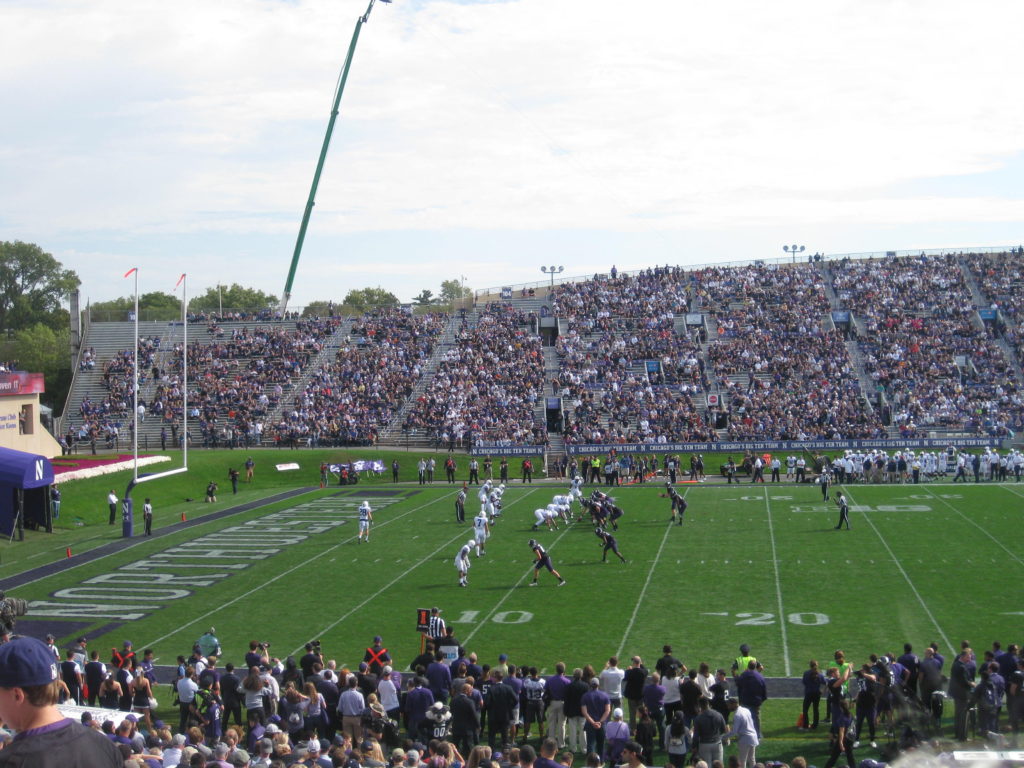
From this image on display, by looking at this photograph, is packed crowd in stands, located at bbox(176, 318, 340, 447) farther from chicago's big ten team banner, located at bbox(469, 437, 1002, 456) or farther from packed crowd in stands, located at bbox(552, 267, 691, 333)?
packed crowd in stands, located at bbox(552, 267, 691, 333)

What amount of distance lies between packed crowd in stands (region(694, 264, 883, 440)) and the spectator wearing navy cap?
145ft

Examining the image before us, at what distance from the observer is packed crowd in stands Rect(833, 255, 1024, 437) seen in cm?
4734

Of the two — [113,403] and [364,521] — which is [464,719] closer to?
[364,521]

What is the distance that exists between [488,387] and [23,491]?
79.1 ft

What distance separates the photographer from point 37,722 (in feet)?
10.5

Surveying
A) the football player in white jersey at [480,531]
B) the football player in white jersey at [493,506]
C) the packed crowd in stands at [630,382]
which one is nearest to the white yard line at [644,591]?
the football player in white jersey at [480,531]

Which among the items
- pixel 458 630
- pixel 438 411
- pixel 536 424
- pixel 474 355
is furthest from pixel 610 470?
pixel 458 630

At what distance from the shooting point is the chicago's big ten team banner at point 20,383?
1395 inches

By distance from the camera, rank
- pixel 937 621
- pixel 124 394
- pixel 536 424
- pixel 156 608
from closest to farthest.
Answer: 1. pixel 937 621
2. pixel 156 608
3. pixel 536 424
4. pixel 124 394

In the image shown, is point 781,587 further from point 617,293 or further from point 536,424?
point 617,293

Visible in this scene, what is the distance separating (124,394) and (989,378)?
41.1 m

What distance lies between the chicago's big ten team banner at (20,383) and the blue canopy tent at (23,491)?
527cm

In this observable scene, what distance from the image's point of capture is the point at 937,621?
19.3m

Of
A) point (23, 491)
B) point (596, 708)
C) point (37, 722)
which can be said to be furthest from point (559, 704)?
point (23, 491)
